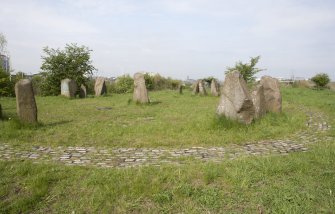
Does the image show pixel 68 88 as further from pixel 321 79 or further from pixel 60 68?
pixel 321 79

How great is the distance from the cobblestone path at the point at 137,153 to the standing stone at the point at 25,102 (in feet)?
7.08

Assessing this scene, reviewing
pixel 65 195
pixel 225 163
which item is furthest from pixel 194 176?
pixel 65 195

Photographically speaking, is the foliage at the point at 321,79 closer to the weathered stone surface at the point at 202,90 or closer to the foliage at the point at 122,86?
the weathered stone surface at the point at 202,90

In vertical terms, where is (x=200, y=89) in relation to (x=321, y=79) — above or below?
below

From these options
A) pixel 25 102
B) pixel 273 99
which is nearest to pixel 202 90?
pixel 273 99

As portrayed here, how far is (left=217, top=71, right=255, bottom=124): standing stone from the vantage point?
8555 mm

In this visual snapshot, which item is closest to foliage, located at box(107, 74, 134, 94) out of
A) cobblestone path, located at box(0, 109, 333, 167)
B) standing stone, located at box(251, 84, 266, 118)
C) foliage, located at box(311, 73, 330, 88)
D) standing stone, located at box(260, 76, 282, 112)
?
foliage, located at box(311, 73, 330, 88)

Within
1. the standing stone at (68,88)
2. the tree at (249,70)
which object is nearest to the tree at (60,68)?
the standing stone at (68,88)

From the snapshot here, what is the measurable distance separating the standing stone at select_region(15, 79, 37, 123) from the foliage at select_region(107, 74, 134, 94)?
2228cm

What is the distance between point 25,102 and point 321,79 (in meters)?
32.8

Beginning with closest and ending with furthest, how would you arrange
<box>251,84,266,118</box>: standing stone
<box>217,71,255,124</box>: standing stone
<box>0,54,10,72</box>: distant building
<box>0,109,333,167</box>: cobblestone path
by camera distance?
<box>0,109,333,167</box>: cobblestone path → <box>217,71,255,124</box>: standing stone → <box>251,84,266,118</box>: standing stone → <box>0,54,10,72</box>: distant building

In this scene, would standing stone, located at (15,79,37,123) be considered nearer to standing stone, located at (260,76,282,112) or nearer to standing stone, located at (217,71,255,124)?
standing stone, located at (217,71,255,124)

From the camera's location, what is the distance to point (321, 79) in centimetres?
3275

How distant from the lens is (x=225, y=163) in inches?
205
